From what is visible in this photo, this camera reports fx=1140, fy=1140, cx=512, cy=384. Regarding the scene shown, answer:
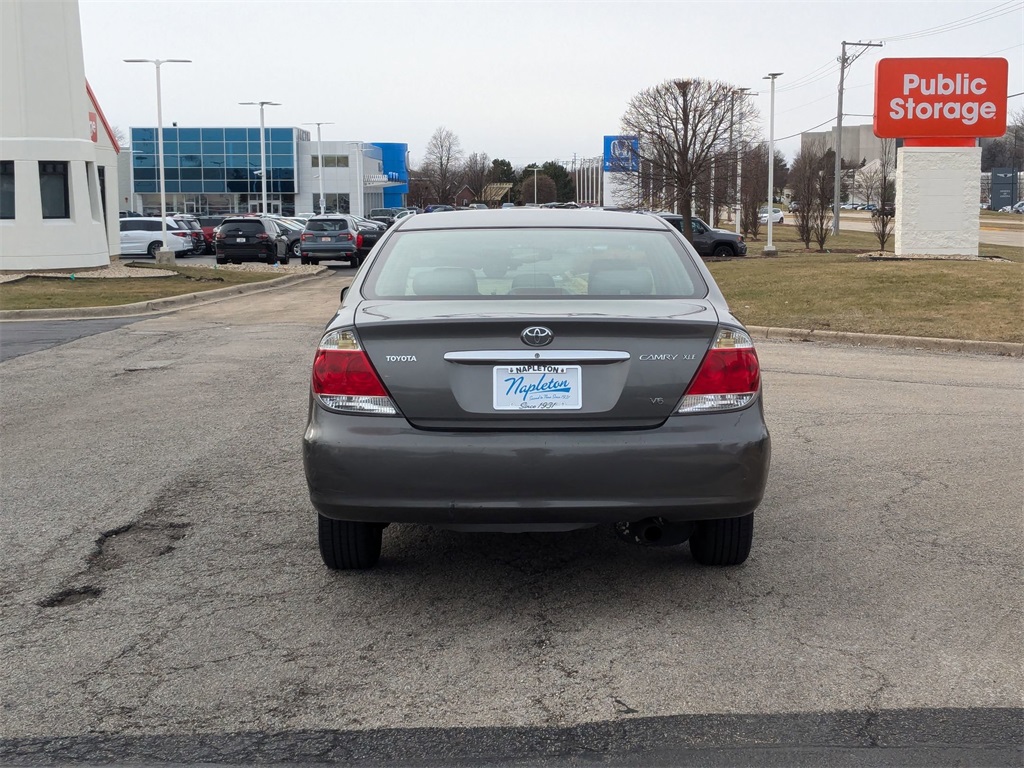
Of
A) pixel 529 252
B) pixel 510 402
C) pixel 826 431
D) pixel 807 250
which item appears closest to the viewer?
pixel 510 402

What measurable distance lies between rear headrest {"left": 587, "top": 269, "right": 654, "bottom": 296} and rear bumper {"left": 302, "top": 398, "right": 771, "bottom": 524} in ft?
2.67

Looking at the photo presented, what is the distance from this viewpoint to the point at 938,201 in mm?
27156

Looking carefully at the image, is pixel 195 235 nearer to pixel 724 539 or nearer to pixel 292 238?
pixel 292 238

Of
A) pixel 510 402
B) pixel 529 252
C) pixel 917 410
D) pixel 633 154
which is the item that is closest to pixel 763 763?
pixel 510 402

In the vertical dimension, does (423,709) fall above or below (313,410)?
below

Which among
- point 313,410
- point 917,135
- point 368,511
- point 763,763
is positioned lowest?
point 763,763

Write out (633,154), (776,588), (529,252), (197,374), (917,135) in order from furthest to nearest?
(633,154) < (917,135) < (197,374) < (529,252) < (776,588)

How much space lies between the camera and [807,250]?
1618 inches

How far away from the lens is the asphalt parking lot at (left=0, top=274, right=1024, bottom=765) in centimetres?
356

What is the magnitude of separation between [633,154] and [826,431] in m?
37.3

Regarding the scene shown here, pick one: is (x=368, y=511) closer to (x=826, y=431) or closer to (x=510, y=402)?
(x=510, y=402)

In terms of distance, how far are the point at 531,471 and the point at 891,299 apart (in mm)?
14328

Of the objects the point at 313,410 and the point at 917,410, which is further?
the point at 917,410

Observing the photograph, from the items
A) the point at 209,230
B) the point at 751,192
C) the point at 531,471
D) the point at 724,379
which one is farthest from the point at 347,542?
the point at 209,230
